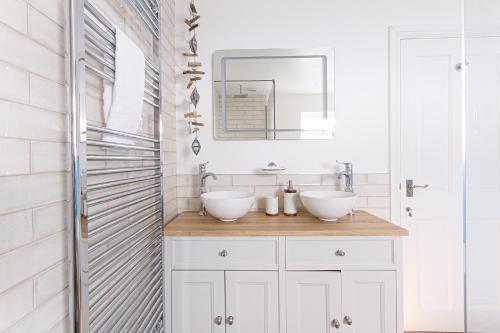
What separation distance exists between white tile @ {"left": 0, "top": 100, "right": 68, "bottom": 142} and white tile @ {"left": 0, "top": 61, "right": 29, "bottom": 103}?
0.02 meters

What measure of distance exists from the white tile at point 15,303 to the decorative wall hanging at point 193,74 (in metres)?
1.35

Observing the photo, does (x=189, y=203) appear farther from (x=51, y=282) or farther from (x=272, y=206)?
(x=51, y=282)

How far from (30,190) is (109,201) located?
13.6 inches

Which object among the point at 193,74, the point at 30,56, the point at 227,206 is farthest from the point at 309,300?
the point at 193,74

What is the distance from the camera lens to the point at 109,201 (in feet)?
3.39

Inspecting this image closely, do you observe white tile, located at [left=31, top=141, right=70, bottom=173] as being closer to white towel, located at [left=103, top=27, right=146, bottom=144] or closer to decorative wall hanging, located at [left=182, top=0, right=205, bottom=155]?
white towel, located at [left=103, top=27, right=146, bottom=144]

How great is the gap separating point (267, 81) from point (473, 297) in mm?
1605

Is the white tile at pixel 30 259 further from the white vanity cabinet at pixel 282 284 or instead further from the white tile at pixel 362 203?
the white tile at pixel 362 203

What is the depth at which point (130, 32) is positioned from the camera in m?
1.27

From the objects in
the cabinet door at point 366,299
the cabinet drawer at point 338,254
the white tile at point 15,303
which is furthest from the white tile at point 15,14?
the cabinet door at point 366,299

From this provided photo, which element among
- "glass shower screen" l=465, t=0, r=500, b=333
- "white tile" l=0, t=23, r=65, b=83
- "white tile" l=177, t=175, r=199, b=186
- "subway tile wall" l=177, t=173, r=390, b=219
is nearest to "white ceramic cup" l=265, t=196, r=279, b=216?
"subway tile wall" l=177, t=173, r=390, b=219

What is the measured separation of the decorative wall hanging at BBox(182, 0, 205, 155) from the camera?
186 centimetres

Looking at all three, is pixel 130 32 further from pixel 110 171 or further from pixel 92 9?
pixel 110 171

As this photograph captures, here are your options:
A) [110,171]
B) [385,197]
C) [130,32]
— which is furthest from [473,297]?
[130,32]
